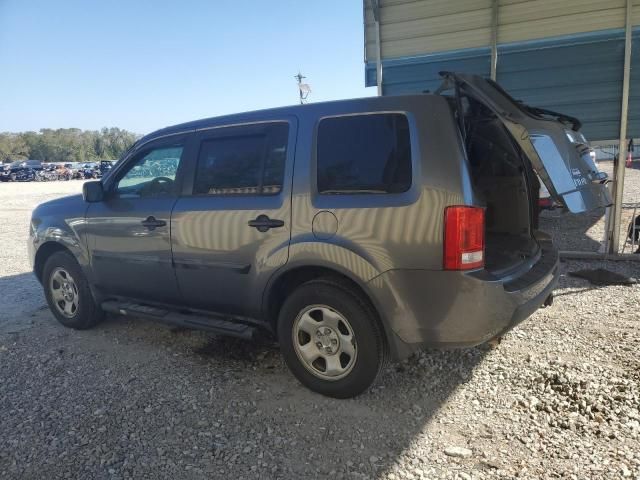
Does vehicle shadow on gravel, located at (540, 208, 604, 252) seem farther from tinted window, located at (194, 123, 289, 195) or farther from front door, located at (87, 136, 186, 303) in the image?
front door, located at (87, 136, 186, 303)

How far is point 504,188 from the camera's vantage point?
389 cm

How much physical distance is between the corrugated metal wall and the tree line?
86528 millimetres

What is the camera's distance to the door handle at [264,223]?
3164 mm

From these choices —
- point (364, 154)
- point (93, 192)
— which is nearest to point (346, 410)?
point (364, 154)

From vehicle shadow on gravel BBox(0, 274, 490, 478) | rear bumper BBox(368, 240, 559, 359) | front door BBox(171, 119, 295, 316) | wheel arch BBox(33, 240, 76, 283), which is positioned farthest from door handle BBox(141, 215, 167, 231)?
rear bumper BBox(368, 240, 559, 359)

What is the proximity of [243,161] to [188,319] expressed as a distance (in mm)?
1299

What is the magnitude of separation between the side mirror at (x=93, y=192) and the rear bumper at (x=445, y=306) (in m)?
2.69

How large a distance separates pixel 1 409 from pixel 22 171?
151ft

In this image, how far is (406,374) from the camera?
11.4 feet

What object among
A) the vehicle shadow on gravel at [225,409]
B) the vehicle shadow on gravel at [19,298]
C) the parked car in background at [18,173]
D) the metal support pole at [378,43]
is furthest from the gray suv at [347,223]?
the parked car in background at [18,173]

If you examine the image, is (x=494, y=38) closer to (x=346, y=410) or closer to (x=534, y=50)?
(x=534, y=50)

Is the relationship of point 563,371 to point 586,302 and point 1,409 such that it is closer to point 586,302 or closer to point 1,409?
point 586,302

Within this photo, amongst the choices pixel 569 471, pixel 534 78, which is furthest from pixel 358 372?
pixel 534 78

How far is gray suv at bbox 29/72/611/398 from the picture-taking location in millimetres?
2705
